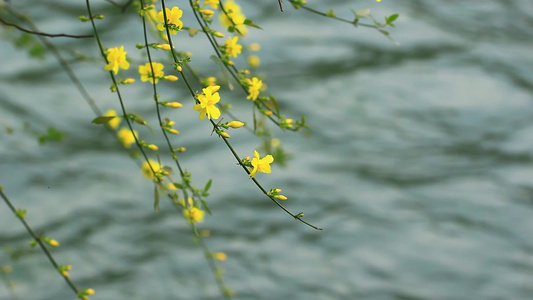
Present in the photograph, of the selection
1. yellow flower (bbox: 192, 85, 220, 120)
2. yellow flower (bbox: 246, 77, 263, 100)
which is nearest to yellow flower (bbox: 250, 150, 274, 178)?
yellow flower (bbox: 192, 85, 220, 120)

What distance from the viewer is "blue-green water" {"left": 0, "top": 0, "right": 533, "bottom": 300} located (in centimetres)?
179

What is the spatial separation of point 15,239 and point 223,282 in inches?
24.2

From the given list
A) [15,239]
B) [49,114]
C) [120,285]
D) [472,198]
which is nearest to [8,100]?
[49,114]

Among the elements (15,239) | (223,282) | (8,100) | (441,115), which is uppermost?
(441,115)

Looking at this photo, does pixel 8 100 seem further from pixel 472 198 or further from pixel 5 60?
pixel 472 198

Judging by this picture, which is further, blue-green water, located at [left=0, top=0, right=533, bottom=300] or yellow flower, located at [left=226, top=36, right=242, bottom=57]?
blue-green water, located at [left=0, top=0, right=533, bottom=300]

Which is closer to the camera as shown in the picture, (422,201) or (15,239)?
(15,239)

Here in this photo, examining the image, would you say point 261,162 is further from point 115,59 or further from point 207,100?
point 115,59

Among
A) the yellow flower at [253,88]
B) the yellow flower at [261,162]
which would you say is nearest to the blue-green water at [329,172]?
the yellow flower at [253,88]

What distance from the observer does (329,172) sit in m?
1.98

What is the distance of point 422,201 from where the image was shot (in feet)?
6.36

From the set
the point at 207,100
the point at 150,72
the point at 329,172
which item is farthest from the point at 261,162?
the point at 329,172

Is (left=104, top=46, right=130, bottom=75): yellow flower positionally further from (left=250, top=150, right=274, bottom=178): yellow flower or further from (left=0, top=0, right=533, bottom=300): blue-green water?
(left=0, top=0, right=533, bottom=300): blue-green water

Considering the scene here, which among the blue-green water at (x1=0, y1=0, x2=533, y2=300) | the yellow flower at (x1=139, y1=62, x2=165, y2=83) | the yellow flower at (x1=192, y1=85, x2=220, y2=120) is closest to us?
the yellow flower at (x1=192, y1=85, x2=220, y2=120)
